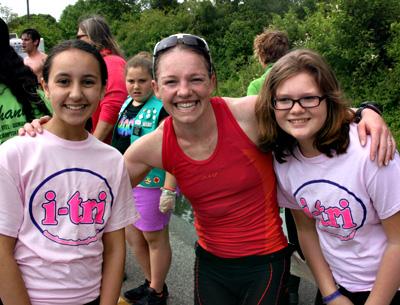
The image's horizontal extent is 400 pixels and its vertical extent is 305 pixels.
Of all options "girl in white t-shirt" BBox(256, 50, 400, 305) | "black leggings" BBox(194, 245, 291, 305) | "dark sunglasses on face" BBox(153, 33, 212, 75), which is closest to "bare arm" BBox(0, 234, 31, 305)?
"black leggings" BBox(194, 245, 291, 305)

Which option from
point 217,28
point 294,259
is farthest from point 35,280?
point 217,28

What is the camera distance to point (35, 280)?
1762 millimetres

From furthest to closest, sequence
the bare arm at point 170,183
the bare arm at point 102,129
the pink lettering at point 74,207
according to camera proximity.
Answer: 1. the bare arm at point 102,129
2. the bare arm at point 170,183
3. the pink lettering at point 74,207

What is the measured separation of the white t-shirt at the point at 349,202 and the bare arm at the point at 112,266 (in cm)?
78

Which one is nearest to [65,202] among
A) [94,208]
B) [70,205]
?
[70,205]

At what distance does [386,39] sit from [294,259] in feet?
24.7

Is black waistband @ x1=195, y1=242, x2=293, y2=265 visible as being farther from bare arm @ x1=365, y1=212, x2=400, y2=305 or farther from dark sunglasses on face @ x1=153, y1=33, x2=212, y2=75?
dark sunglasses on face @ x1=153, y1=33, x2=212, y2=75

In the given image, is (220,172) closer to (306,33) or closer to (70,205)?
(70,205)

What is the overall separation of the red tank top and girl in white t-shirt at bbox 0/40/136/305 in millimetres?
304

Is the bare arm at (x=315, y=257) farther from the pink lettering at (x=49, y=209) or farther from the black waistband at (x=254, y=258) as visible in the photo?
the pink lettering at (x=49, y=209)

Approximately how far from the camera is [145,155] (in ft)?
7.27

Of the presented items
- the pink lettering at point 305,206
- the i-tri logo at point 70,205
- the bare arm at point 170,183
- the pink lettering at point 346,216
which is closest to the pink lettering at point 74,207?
the i-tri logo at point 70,205

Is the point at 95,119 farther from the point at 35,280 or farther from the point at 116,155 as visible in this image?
the point at 35,280

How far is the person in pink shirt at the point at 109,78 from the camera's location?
3725 mm
